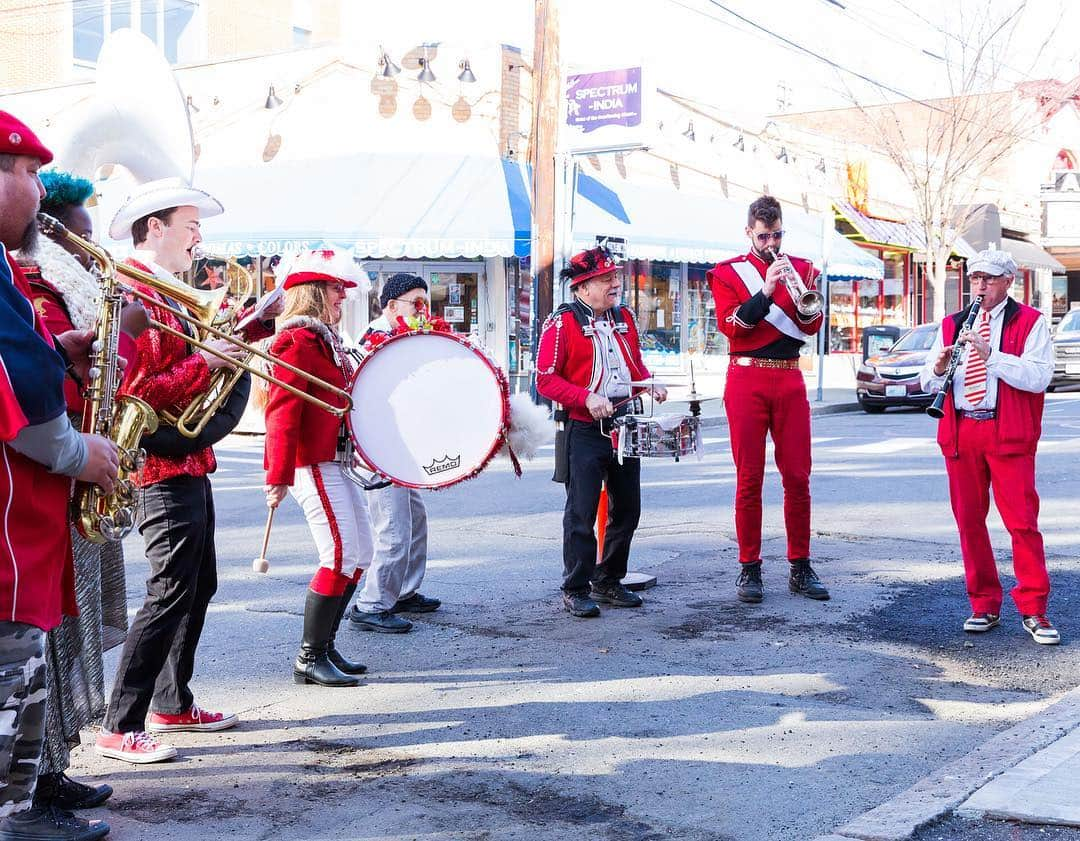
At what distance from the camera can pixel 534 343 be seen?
62.3 feet

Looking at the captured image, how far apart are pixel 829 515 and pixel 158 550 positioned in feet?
21.9

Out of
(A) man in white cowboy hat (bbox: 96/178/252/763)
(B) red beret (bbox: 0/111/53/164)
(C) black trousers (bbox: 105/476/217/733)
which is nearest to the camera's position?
(B) red beret (bbox: 0/111/53/164)

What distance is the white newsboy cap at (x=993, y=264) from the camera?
6.12m

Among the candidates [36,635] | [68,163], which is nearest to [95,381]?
[36,635]

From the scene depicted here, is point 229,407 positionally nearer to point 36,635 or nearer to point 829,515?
point 36,635

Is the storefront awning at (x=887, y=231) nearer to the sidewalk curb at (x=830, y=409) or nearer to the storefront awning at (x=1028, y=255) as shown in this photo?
the storefront awning at (x=1028, y=255)

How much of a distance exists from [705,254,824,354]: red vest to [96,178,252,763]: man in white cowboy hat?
10.8 ft

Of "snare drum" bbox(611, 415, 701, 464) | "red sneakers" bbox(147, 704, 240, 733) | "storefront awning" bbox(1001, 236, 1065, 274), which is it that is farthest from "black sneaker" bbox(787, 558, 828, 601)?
"storefront awning" bbox(1001, 236, 1065, 274)

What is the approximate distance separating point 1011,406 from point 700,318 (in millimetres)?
22840

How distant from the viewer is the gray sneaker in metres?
6.55

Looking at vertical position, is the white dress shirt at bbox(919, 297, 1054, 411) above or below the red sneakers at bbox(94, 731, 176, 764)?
above

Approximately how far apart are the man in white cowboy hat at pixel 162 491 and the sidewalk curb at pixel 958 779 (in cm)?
240

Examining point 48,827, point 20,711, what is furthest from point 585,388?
point 20,711

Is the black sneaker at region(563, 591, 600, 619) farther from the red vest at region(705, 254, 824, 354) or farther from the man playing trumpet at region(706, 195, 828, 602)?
the red vest at region(705, 254, 824, 354)
